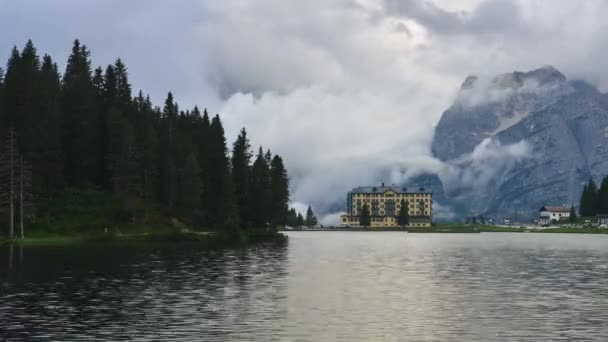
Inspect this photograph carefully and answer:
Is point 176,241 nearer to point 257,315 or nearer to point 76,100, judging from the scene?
point 76,100

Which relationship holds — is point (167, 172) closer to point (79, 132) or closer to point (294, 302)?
point (79, 132)

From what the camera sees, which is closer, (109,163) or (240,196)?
(109,163)

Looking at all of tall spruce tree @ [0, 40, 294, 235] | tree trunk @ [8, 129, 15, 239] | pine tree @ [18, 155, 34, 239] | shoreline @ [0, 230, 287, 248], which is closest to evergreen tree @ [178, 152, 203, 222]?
tall spruce tree @ [0, 40, 294, 235]

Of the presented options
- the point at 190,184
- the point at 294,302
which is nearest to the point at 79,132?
the point at 190,184

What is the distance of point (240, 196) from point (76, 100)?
51219 millimetres

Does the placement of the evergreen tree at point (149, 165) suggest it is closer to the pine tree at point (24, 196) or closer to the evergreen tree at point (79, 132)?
the evergreen tree at point (79, 132)

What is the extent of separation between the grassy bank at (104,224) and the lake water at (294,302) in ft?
156

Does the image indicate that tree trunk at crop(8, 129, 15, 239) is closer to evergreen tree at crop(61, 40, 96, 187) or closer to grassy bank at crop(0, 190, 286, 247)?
grassy bank at crop(0, 190, 286, 247)

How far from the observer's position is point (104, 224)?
5576 inches

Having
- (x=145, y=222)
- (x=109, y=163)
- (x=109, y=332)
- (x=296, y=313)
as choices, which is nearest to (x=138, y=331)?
(x=109, y=332)

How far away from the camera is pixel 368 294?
55.2m

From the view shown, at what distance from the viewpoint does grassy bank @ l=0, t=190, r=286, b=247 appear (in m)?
132

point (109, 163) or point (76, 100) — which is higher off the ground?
point (76, 100)

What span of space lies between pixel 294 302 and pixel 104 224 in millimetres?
99424
